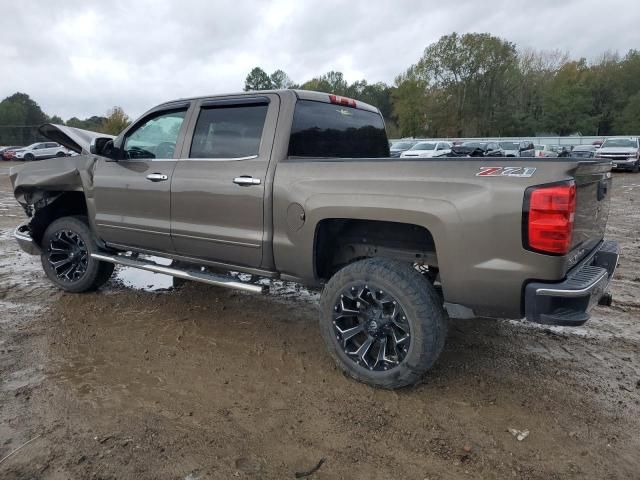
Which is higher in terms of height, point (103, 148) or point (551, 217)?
point (103, 148)

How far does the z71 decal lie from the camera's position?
2.66 metres

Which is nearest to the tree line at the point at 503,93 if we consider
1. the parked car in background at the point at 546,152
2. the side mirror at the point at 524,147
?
the parked car in background at the point at 546,152

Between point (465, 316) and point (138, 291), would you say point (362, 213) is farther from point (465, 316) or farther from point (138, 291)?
point (138, 291)

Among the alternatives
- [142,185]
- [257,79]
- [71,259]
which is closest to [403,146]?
[71,259]

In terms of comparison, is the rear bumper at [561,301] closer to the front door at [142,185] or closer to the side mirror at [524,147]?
the front door at [142,185]

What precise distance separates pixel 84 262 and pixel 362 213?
3350 mm

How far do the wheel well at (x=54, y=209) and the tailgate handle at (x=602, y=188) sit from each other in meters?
4.75

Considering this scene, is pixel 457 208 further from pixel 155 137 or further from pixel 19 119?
pixel 19 119

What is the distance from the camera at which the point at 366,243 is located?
3600 mm

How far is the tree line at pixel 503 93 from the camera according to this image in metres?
56.0

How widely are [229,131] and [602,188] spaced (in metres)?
2.81

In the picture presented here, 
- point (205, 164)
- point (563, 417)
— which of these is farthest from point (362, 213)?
point (563, 417)

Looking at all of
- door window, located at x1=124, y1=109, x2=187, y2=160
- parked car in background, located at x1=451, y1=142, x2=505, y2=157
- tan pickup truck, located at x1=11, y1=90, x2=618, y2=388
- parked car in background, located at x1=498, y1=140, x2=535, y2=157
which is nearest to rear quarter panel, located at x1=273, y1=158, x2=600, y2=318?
tan pickup truck, located at x1=11, y1=90, x2=618, y2=388

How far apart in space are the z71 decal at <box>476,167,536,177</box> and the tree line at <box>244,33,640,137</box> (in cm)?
6003
